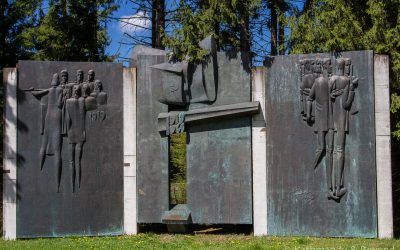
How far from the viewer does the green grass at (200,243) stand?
344 inches

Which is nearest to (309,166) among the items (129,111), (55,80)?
(129,111)

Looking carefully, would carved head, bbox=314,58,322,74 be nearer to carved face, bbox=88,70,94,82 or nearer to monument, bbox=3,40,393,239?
monument, bbox=3,40,393,239

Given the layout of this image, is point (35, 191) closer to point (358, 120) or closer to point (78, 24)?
point (358, 120)

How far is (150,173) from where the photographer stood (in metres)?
10.2

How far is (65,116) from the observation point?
1016 cm

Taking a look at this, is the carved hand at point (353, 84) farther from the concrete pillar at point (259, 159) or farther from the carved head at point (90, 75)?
the carved head at point (90, 75)

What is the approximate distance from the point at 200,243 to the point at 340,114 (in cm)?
348

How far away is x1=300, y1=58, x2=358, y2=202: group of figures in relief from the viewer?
9.57 m

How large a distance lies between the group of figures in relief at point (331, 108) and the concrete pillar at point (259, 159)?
80 centimetres

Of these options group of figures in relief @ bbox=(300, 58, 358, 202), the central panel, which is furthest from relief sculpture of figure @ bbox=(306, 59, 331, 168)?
the central panel

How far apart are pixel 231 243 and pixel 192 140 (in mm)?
2132

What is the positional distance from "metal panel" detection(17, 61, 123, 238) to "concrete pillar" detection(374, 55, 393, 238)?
487cm

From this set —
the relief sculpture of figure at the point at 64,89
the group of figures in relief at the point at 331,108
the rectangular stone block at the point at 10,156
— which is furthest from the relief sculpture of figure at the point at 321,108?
the rectangular stone block at the point at 10,156

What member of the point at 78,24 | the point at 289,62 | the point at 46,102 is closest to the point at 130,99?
the point at 46,102
